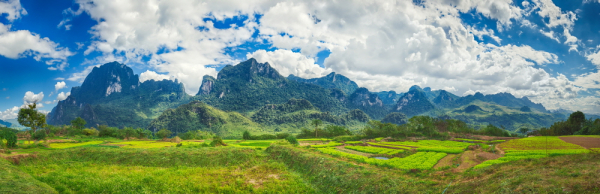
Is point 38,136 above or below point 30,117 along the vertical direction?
below

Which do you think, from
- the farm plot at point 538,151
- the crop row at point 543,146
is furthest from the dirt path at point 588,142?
the farm plot at point 538,151

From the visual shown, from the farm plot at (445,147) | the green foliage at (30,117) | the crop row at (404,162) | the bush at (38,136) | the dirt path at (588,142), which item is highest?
the green foliage at (30,117)

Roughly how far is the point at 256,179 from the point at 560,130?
8817 cm

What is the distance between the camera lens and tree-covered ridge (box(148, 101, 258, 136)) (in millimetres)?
146000

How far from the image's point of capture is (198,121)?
506ft

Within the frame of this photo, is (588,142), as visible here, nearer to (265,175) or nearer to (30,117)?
(265,175)

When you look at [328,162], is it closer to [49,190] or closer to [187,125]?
[49,190]

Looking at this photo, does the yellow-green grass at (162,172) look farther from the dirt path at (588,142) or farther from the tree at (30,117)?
the dirt path at (588,142)

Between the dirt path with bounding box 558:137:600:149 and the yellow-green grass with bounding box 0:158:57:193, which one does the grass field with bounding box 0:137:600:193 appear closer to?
the yellow-green grass with bounding box 0:158:57:193

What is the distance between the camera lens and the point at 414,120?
262 ft

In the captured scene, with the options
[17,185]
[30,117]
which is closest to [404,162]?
[17,185]

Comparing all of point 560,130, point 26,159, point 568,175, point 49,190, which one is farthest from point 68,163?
point 560,130

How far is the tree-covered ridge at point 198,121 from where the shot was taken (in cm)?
14600

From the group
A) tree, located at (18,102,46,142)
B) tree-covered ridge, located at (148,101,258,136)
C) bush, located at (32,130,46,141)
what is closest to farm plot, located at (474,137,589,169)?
tree, located at (18,102,46,142)
